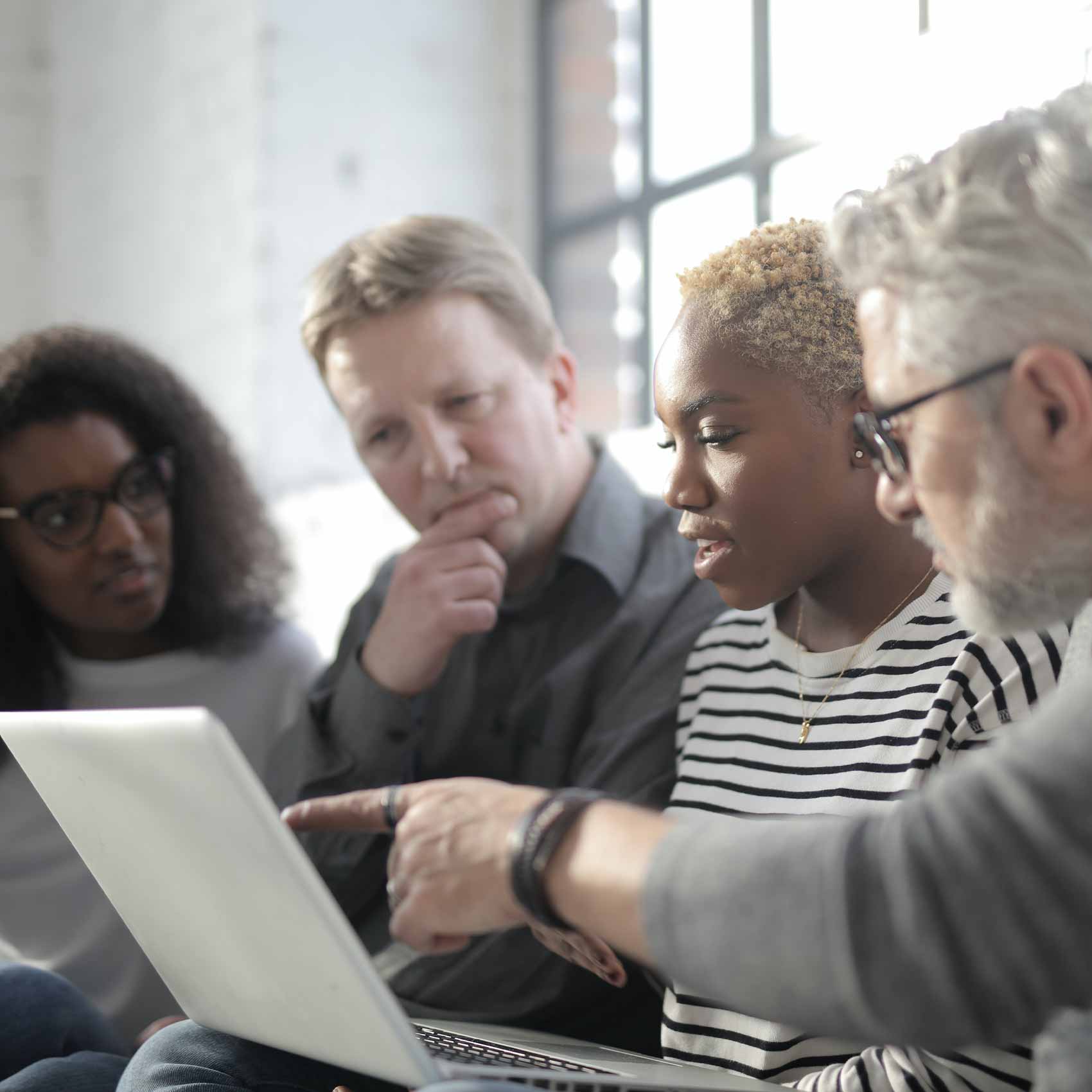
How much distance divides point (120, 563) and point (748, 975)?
4.60ft

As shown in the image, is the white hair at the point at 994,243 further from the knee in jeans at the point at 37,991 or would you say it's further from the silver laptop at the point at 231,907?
the knee in jeans at the point at 37,991

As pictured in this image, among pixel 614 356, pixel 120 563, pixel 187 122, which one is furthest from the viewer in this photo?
pixel 187 122

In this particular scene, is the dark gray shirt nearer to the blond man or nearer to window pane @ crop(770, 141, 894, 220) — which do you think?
the blond man

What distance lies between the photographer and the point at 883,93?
2160mm

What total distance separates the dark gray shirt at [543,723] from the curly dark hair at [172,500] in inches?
13.3

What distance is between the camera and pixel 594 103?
340cm

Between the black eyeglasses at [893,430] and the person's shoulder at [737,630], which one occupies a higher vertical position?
the black eyeglasses at [893,430]

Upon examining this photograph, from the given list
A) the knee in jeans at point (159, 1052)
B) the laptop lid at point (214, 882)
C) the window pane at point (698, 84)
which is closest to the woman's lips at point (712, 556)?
the laptop lid at point (214, 882)

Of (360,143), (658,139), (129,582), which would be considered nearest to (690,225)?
(658,139)

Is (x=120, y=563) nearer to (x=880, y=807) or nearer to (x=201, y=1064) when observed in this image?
(x=201, y=1064)

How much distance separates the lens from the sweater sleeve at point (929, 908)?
0.62 m

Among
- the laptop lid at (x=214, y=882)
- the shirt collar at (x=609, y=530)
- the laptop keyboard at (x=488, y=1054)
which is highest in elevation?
the shirt collar at (x=609, y=530)

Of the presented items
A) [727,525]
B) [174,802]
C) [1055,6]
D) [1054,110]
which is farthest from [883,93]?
[174,802]

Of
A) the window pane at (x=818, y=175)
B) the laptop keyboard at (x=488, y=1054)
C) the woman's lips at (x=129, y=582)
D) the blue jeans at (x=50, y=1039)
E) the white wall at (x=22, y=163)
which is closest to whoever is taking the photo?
the laptop keyboard at (x=488, y=1054)
